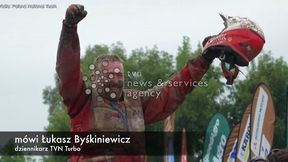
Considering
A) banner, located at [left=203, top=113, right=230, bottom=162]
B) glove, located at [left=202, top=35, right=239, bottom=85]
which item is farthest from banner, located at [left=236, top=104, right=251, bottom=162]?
glove, located at [left=202, top=35, right=239, bottom=85]

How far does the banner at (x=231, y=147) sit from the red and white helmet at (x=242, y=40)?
243 cm

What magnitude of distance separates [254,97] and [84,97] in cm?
252

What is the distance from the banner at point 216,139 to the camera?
18.6 feet


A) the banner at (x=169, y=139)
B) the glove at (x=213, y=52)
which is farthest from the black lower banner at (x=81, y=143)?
the glove at (x=213, y=52)

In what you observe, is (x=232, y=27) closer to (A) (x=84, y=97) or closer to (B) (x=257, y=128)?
(A) (x=84, y=97)

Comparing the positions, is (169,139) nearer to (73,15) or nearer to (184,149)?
(184,149)

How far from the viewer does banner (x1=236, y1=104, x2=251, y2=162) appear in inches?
217

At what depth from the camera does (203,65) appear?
3.21 meters

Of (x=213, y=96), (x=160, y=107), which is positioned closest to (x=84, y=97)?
(x=160, y=107)

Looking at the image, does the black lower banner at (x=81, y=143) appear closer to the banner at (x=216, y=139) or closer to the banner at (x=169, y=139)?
the banner at (x=169, y=139)

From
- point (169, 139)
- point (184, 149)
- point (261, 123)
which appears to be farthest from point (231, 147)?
point (169, 139)

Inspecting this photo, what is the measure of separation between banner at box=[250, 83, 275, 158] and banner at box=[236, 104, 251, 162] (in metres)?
0.05

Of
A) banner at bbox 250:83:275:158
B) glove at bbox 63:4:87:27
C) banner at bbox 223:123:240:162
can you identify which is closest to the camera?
glove at bbox 63:4:87:27

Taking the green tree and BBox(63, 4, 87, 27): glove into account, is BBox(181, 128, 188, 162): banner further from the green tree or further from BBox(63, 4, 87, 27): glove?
BBox(63, 4, 87, 27): glove
